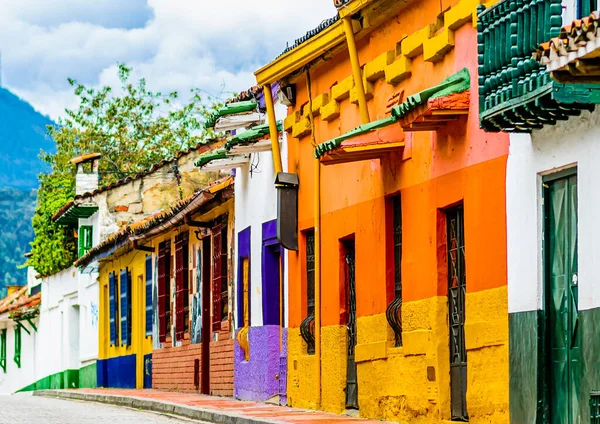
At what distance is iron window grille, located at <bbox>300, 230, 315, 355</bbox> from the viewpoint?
17.9 meters

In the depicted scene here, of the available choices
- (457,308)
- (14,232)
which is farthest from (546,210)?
(14,232)

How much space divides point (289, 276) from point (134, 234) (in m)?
8.16

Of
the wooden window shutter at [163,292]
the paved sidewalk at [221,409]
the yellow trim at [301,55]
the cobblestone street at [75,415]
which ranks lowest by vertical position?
the cobblestone street at [75,415]

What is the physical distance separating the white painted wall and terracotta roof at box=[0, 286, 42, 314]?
2290 cm

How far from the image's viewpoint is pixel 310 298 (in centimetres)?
1809

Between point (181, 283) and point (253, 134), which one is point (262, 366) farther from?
point (181, 283)

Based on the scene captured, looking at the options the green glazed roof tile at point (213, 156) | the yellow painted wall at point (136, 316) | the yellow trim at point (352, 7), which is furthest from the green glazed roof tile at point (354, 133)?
the yellow painted wall at point (136, 316)

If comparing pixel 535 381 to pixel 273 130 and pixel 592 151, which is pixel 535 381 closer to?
pixel 592 151

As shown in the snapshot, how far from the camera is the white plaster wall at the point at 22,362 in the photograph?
43.6 metres

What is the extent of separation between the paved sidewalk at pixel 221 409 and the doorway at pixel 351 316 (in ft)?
1.22

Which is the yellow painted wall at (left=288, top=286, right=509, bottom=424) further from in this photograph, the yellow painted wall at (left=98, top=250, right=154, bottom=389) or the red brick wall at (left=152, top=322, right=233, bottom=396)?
the yellow painted wall at (left=98, top=250, right=154, bottom=389)

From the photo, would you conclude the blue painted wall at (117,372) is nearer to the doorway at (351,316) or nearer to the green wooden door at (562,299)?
the doorway at (351,316)

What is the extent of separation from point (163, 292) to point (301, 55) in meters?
10.7

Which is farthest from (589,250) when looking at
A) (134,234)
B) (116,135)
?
(116,135)
